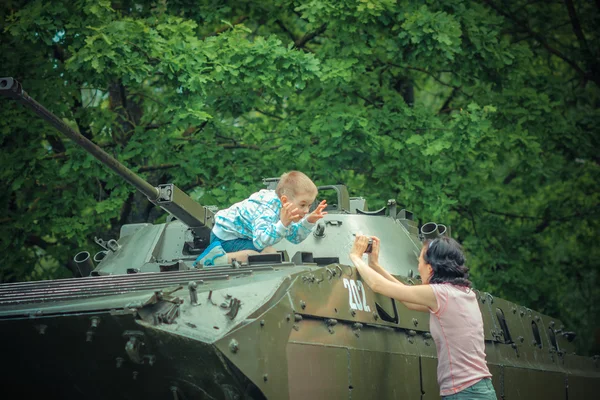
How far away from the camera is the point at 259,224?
7391 mm

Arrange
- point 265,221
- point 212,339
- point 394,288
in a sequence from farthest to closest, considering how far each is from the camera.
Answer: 1. point 265,221
2. point 394,288
3. point 212,339

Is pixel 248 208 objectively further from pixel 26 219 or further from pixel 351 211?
pixel 26 219

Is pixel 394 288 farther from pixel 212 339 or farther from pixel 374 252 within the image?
pixel 212 339

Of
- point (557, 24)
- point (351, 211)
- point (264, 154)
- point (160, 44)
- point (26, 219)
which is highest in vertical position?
point (557, 24)

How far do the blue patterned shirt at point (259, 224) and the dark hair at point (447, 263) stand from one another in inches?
49.3

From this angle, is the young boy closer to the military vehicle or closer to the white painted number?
the military vehicle

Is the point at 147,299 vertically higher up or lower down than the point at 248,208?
lower down

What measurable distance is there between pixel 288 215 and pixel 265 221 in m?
0.37

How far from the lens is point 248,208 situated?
7.58 metres

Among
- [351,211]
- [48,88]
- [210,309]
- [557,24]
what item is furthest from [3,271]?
[557,24]

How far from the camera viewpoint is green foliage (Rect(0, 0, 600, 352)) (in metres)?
13.0

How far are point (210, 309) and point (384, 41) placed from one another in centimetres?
945

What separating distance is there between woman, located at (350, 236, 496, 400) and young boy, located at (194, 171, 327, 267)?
968mm

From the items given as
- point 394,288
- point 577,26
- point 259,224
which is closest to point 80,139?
point 259,224
